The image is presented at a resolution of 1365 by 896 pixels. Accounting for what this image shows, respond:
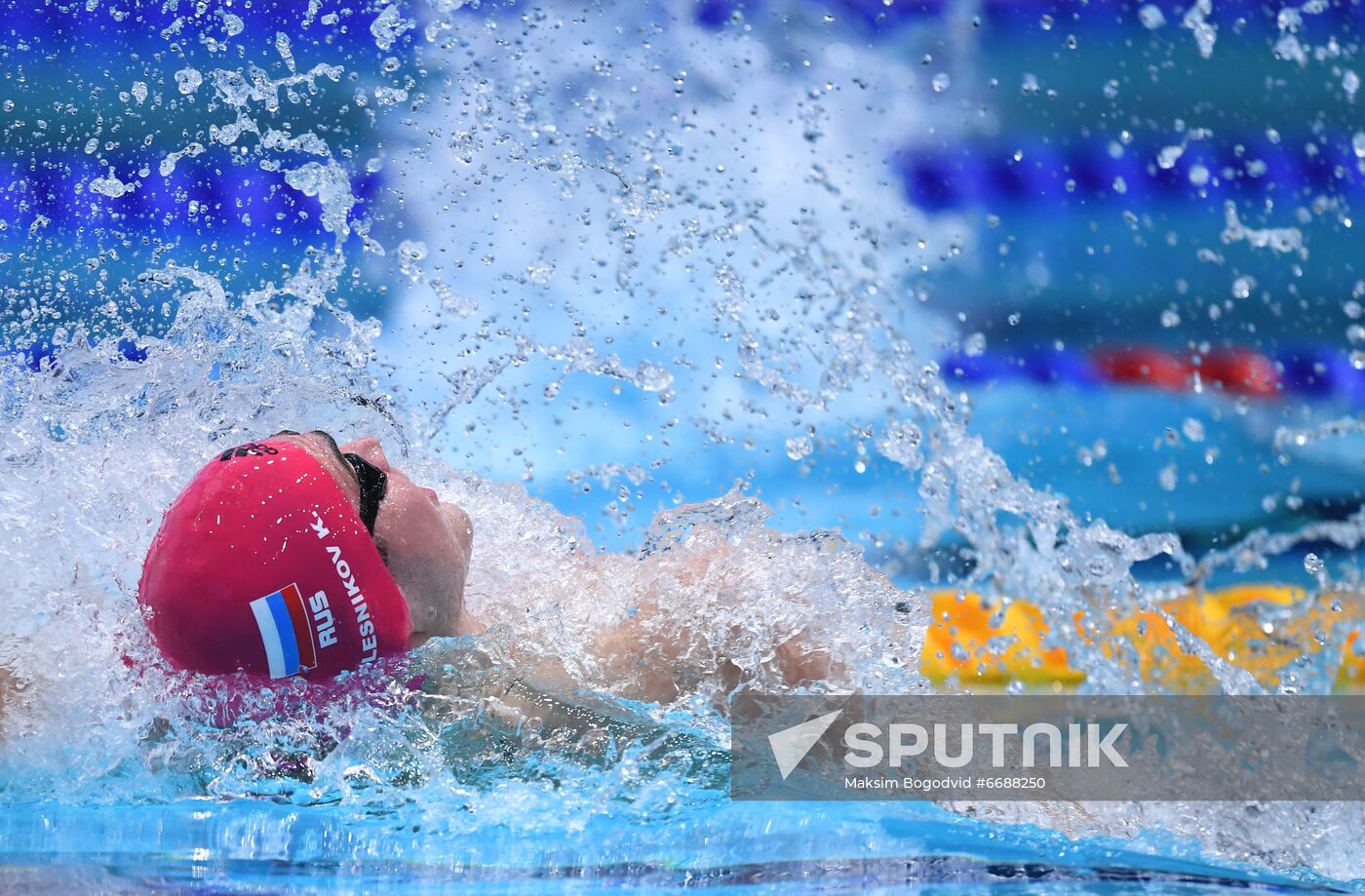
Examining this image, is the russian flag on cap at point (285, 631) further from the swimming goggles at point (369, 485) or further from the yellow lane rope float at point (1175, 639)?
the yellow lane rope float at point (1175, 639)

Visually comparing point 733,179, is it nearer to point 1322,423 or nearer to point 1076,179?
point 1076,179

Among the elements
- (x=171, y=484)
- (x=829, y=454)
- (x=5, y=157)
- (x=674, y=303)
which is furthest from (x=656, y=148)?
(x=171, y=484)

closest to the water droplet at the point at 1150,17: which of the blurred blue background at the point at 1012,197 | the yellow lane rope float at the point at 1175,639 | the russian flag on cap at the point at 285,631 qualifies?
the blurred blue background at the point at 1012,197

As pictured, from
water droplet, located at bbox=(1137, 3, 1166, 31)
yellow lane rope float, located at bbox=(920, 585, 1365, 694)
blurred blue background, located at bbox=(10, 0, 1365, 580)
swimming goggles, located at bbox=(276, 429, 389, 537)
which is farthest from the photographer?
water droplet, located at bbox=(1137, 3, 1166, 31)

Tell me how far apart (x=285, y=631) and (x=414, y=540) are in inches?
8.7

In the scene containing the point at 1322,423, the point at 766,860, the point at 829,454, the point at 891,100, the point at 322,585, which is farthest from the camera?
the point at 829,454

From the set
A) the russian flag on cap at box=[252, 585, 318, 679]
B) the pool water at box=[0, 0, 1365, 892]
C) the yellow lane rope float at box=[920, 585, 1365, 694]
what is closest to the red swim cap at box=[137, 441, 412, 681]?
the russian flag on cap at box=[252, 585, 318, 679]

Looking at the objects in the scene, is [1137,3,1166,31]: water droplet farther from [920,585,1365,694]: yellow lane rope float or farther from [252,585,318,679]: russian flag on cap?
[252,585,318,679]: russian flag on cap

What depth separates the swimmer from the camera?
1.35 meters

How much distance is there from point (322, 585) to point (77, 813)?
441mm

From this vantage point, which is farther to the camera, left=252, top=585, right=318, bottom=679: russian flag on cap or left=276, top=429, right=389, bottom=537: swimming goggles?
left=276, top=429, right=389, bottom=537: swimming goggles

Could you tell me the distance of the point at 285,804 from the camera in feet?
4.74

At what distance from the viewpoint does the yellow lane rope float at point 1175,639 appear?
1.71m

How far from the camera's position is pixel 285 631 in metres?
1.38
